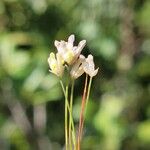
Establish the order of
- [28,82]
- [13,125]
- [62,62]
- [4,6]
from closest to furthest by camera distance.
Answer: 1. [62,62]
2. [28,82]
3. [13,125]
4. [4,6]

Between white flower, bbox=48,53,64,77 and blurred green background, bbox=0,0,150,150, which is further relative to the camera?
blurred green background, bbox=0,0,150,150

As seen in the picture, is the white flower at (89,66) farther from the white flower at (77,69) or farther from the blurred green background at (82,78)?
the blurred green background at (82,78)

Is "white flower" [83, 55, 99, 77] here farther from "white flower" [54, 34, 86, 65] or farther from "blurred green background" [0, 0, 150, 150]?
"blurred green background" [0, 0, 150, 150]

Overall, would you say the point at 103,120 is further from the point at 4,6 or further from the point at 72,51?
the point at 72,51

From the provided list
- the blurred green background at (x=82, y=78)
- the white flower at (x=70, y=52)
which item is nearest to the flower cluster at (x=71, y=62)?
the white flower at (x=70, y=52)

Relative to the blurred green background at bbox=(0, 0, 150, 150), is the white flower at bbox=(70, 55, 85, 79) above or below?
above

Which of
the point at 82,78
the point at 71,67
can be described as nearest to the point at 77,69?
the point at 71,67

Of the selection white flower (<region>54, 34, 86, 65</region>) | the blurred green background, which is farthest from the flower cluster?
the blurred green background

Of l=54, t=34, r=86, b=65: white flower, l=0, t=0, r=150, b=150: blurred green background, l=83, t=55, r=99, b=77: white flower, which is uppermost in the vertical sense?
l=54, t=34, r=86, b=65: white flower

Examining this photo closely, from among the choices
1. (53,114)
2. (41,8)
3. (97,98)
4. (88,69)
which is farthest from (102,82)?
(88,69)
